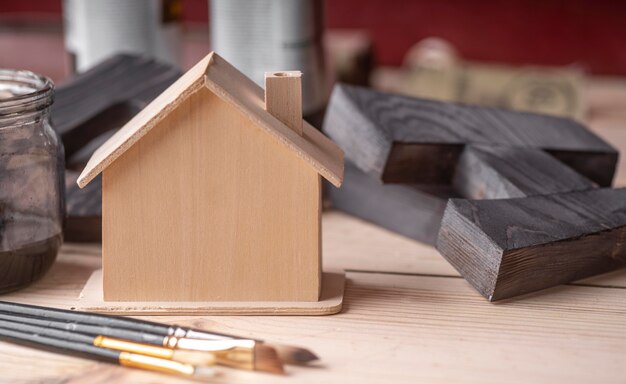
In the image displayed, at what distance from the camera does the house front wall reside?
59 centimetres

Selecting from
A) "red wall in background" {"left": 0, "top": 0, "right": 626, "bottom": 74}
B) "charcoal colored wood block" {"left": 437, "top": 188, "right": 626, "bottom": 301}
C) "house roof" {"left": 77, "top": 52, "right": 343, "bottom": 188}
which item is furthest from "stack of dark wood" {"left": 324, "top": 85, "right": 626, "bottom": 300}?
"red wall in background" {"left": 0, "top": 0, "right": 626, "bottom": 74}

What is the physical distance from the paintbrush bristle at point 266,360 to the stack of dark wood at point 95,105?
0.80 feet

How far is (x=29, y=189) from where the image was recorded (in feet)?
2.11

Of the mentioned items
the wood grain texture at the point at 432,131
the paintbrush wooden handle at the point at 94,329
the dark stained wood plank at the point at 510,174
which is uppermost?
the wood grain texture at the point at 432,131

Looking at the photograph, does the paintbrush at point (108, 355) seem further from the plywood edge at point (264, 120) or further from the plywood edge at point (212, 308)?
the plywood edge at point (264, 120)

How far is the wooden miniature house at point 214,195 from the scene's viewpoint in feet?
1.93

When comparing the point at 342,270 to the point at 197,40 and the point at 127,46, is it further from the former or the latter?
the point at 197,40

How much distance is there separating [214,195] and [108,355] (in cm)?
12

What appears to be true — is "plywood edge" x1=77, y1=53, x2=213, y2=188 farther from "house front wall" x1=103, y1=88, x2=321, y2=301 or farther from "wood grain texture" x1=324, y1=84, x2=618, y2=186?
"wood grain texture" x1=324, y1=84, x2=618, y2=186

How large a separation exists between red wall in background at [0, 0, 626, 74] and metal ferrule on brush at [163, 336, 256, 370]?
1.06 m

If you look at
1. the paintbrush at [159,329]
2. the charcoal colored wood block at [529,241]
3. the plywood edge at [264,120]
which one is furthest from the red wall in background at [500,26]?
the paintbrush at [159,329]

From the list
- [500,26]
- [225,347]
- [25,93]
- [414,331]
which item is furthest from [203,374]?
[500,26]

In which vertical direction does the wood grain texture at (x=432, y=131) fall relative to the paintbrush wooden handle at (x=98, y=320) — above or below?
above

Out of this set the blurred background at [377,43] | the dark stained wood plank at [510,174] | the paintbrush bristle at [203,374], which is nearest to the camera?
the paintbrush bristle at [203,374]
